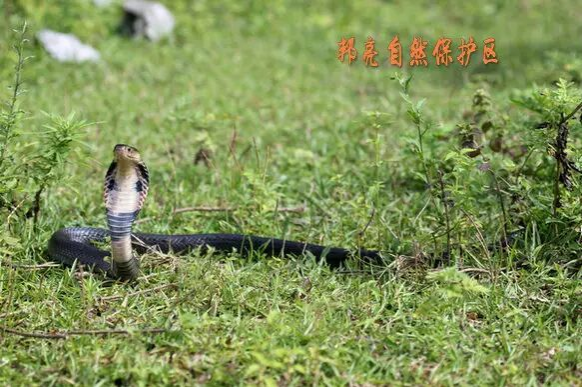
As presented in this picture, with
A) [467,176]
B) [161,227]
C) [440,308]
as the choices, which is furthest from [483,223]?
[161,227]

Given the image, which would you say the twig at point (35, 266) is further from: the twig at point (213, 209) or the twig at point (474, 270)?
the twig at point (474, 270)

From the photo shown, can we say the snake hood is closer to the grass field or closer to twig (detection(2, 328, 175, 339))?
the grass field

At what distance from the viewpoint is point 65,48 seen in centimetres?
821

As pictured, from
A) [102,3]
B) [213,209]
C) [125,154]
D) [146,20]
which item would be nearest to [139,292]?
[125,154]

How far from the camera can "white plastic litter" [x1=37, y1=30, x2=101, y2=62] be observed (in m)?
8.09

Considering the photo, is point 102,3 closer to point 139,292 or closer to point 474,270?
point 139,292

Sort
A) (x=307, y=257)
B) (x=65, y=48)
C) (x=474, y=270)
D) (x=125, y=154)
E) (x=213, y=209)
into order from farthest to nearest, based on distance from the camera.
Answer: (x=65, y=48) < (x=213, y=209) < (x=307, y=257) < (x=474, y=270) < (x=125, y=154)

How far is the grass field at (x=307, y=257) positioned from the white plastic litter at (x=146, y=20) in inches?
78.2

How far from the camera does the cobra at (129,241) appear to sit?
350 cm

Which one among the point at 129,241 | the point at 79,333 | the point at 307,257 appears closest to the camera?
the point at 79,333

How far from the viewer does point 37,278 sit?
3896 mm

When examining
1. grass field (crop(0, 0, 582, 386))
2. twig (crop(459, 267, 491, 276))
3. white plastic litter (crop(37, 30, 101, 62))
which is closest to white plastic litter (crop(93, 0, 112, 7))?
A: white plastic litter (crop(37, 30, 101, 62))

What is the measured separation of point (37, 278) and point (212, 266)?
2.54 feet

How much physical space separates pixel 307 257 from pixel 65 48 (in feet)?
15.9
